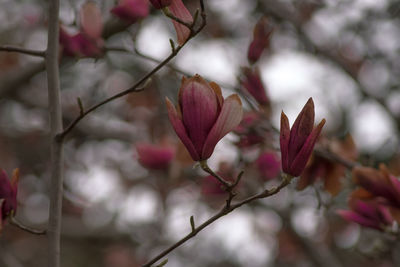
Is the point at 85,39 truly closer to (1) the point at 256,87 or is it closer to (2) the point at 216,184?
(1) the point at 256,87

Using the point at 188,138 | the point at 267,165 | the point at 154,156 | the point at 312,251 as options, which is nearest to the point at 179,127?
the point at 188,138

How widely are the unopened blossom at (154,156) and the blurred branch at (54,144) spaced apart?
1057 millimetres

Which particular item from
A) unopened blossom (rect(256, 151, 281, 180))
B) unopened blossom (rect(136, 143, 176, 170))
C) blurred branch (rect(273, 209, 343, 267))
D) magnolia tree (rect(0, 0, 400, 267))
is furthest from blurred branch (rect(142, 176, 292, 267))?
blurred branch (rect(273, 209, 343, 267))

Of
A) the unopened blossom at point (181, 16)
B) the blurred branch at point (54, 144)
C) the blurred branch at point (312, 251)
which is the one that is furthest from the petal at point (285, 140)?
the blurred branch at point (312, 251)

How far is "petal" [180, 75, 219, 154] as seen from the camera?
80cm

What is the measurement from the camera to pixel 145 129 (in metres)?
2.94

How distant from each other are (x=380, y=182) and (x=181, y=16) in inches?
25.0

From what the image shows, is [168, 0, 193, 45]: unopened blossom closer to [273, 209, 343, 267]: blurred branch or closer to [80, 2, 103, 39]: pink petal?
[80, 2, 103, 39]: pink petal

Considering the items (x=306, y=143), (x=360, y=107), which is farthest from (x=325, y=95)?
(x=306, y=143)

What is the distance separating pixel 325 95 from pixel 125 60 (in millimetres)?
1642

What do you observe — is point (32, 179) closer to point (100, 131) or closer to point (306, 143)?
point (100, 131)

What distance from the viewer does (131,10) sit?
1.49 metres

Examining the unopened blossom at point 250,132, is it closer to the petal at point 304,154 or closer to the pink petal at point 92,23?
the pink petal at point 92,23

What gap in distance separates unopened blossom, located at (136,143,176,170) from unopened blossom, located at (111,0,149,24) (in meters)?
0.62
